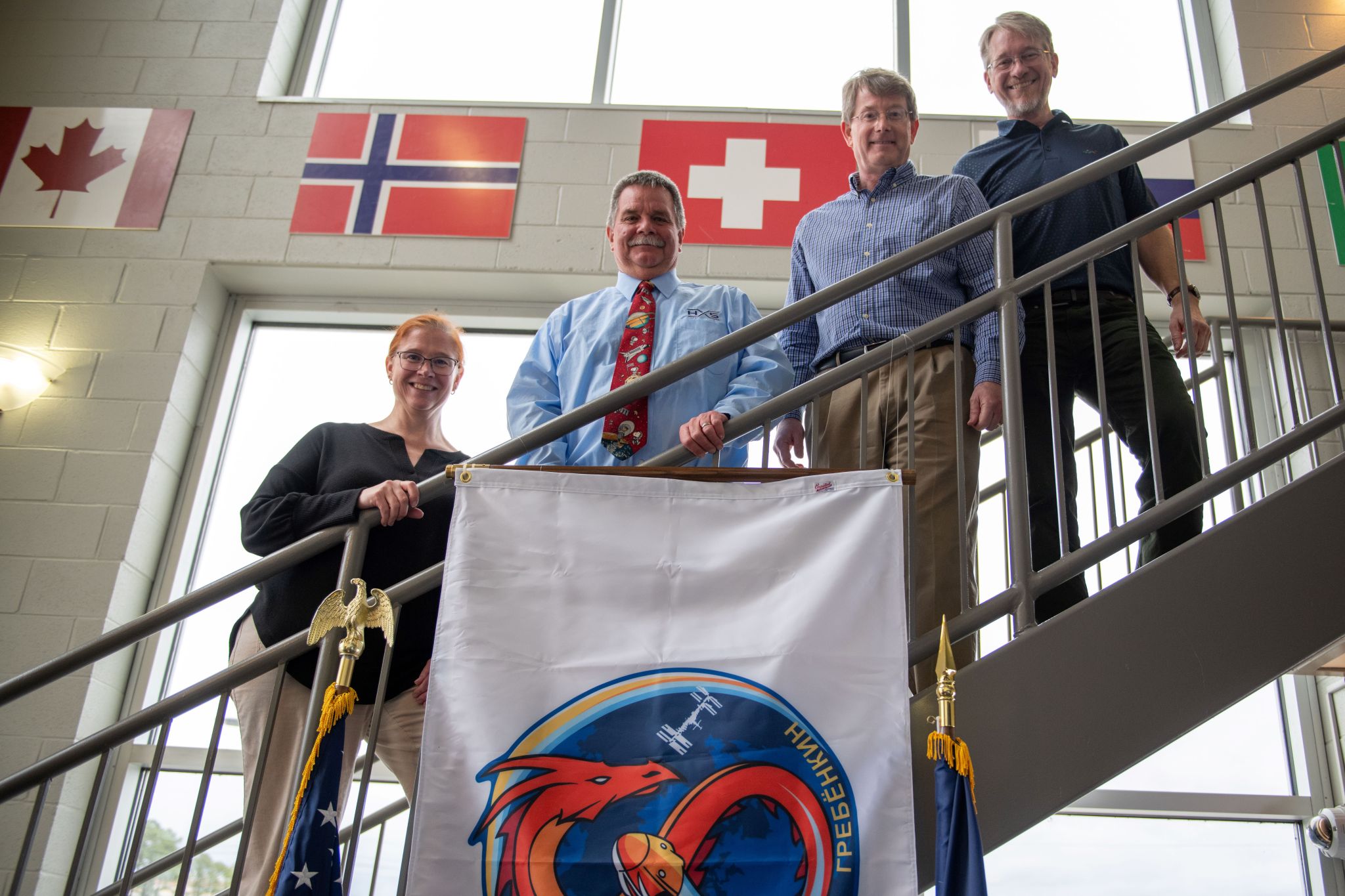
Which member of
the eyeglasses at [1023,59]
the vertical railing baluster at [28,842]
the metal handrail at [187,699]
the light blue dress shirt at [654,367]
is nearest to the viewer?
the vertical railing baluster at [28,842]

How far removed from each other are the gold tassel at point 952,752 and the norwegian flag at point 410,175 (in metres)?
3.08

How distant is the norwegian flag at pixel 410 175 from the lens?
4.25 metres

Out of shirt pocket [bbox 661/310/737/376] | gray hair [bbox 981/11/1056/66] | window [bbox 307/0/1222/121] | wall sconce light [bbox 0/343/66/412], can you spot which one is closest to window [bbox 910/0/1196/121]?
window [bbox 307/0/1222/121]

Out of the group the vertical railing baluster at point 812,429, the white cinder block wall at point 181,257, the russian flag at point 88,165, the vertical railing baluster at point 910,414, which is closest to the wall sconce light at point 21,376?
the white cinder block wall at point 181,257

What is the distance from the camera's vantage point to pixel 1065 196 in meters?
2.33

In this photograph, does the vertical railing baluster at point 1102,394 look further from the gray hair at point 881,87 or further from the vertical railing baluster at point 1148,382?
the gray hair at point 881,87

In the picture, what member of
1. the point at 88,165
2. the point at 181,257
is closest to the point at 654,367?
the point at 181,257

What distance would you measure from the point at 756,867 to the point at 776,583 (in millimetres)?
432

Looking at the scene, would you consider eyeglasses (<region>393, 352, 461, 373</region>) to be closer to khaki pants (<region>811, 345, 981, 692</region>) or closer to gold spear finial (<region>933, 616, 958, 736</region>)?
khaki pants (<region>811, 345, 981, 692</region>)

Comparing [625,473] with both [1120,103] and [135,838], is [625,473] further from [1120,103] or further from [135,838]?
[1120,103]

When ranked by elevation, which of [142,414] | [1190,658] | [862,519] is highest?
[142,414]

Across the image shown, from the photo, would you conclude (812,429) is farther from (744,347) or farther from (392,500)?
(392,500)

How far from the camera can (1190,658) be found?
5.93 ft

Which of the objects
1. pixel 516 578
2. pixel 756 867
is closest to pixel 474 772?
pixel 516 578
